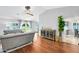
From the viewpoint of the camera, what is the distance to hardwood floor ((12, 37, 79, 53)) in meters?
2.58

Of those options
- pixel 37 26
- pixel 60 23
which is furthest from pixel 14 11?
pixel 60 23

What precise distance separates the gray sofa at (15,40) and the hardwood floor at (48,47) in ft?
0.39

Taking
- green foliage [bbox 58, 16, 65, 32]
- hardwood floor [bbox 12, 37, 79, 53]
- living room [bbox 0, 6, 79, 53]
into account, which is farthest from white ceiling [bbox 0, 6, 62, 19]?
hardwood floor [bbox 12, 37, 79, 53]

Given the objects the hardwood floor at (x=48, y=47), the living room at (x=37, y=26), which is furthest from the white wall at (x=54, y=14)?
the hardwood floor at (x=48, y=47)

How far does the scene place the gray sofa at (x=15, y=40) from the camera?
8.10 ft

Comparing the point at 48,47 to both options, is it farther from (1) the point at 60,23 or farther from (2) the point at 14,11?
(2) the point at 14,11

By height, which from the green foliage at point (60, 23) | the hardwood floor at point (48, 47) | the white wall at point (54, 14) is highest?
the white wall at point (54, 14)

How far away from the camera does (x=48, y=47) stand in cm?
260

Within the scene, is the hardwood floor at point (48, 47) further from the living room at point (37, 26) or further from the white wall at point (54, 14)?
the white wall at point (54, 14)

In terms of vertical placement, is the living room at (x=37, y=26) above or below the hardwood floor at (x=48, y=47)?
above

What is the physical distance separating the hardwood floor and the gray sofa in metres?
0.12

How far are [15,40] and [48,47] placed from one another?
0.64 m

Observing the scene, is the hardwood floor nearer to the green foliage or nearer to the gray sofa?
the gray sofa
